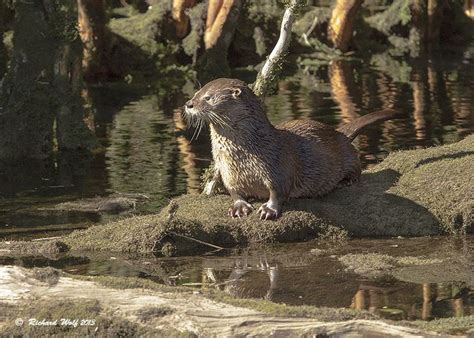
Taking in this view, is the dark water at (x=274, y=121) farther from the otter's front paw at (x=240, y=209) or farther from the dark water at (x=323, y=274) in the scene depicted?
the otter's front paw at (x=240, y=209)

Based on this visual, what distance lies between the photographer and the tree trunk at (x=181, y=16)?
27.7 m

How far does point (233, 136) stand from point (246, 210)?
0.75 meters

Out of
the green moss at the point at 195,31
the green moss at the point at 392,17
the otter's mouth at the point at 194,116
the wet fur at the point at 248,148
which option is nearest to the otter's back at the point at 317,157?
the wet fur at the point at 248,148

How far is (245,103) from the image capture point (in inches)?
432

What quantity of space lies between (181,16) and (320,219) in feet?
58.2

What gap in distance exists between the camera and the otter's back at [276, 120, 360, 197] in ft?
36.9

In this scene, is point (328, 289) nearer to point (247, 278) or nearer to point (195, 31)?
point (247, 278)

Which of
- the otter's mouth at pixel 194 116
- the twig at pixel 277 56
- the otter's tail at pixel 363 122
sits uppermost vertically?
the twig at pixel 277 56

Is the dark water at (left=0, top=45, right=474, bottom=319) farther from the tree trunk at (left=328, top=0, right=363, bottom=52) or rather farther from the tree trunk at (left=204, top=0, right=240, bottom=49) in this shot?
the tree trunk at (left=204, top=0, right=240, bottom=49)

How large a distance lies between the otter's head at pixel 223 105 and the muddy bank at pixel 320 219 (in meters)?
0.86

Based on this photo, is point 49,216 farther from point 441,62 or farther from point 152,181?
point 441,62

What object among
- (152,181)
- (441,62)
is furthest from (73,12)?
(441,62)

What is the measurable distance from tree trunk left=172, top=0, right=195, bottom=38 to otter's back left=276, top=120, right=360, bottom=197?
1641 cm

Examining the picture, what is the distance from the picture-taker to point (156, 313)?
702 cm
